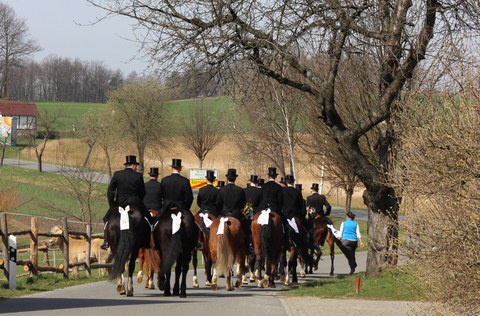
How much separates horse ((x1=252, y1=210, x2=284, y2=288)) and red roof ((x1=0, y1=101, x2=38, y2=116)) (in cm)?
10034

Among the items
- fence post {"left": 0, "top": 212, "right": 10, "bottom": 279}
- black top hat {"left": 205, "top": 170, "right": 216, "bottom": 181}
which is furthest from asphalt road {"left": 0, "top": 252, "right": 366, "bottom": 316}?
black top hat {"left": 205, "top": 170, "right": 216, "bottom": 181}

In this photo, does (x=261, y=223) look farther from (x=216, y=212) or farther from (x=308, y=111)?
(x=308, y=111)

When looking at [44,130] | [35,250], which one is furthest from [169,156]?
[35,250]

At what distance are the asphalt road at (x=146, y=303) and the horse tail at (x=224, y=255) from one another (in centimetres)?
49

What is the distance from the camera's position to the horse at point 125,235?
60.1ft

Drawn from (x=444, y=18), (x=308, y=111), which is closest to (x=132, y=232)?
(x=444, y=18)

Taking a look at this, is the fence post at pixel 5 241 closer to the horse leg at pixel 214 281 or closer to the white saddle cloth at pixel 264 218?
the horse leg at pixel 214 281

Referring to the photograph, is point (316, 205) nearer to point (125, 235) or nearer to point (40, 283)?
point (40, 283)

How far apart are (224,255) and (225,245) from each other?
0.20 metres

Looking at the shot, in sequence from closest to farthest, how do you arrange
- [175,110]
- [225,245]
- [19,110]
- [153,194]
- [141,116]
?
1. [225,245]
2. [153,194]
3. [141,116]
4. [175,110]
5. [19,110]

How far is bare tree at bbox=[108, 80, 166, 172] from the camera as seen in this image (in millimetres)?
81375

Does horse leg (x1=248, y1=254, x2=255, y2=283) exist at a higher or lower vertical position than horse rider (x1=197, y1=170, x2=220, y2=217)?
lower

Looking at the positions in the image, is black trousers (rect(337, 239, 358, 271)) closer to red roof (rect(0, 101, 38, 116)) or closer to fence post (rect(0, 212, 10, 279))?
fence post (rect(0, 212, 10, 279))

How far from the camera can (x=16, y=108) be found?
399 feet
